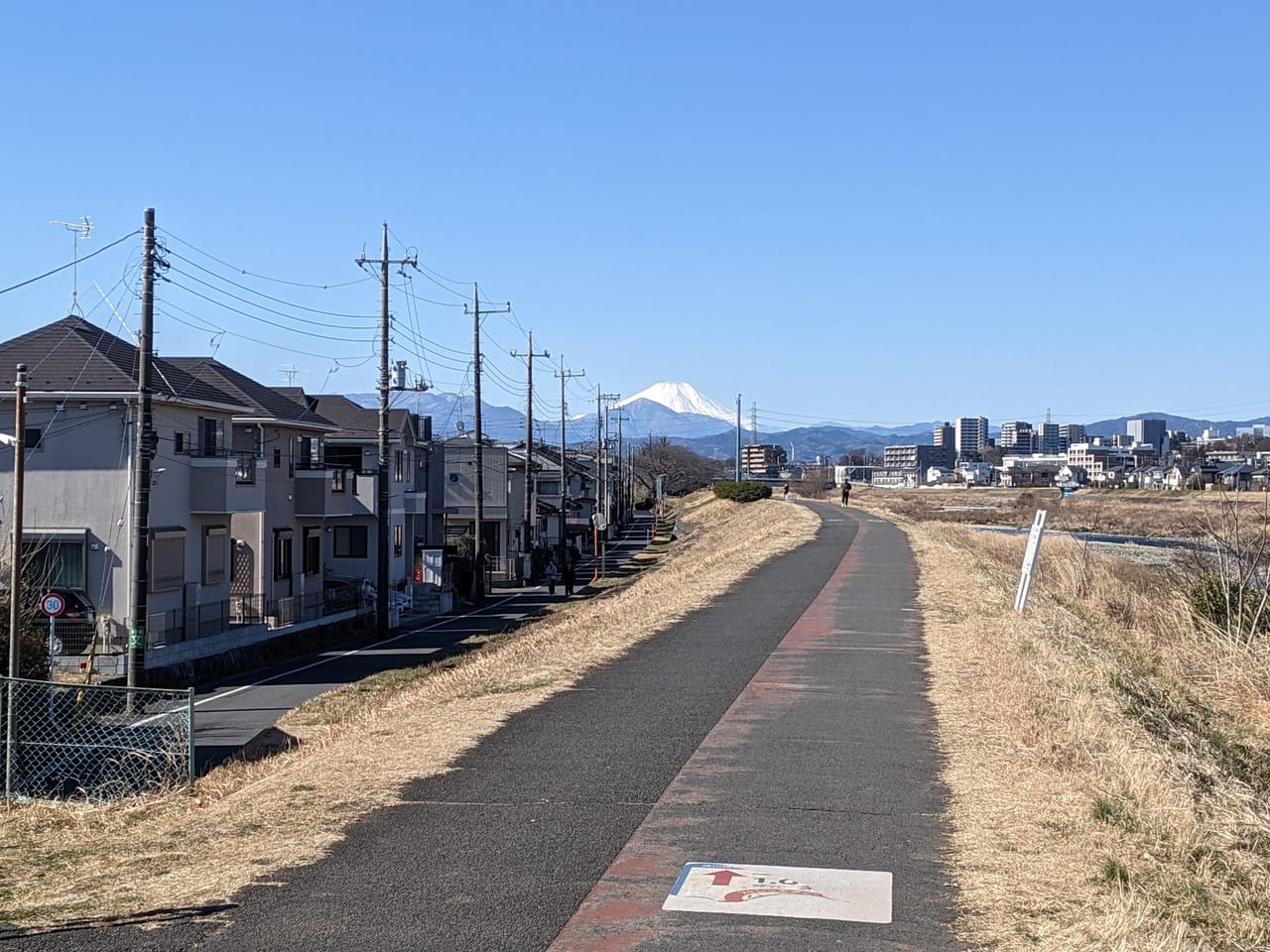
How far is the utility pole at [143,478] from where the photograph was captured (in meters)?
22.0

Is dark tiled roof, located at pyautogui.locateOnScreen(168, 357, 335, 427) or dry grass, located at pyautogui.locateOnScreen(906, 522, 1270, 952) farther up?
dark tiled roof, located at pyautogui.locateOnScreen(168, 357, 335, 427)

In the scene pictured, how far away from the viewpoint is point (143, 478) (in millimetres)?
22672

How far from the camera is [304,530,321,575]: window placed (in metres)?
39.2

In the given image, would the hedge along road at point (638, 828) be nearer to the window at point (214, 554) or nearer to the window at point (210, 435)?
the window at point (210, 435)

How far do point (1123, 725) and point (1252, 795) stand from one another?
1672 millimetres

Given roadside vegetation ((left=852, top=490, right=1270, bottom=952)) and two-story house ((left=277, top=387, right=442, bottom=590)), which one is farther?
two-story house ((left=277, top=387, right=442, bottom=590))

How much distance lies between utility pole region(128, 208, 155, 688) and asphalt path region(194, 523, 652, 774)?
59.9 inches

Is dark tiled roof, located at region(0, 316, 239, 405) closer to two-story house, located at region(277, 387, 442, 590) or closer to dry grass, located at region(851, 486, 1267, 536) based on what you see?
two-story house, located at region(277, 387, 442, 590)

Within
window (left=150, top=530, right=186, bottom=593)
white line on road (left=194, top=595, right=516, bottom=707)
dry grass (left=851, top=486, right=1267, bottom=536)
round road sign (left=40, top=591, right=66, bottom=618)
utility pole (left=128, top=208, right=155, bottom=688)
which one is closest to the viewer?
round road sign (left=40, top=591, right=66, bottom=618)

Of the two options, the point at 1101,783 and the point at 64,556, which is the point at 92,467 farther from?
the point at 1101,783

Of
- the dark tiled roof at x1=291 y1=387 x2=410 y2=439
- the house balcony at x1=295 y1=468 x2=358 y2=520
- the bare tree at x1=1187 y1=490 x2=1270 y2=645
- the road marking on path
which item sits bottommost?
the road marking on path

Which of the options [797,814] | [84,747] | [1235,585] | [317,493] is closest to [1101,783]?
[797,814]

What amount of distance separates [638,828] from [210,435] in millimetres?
25771

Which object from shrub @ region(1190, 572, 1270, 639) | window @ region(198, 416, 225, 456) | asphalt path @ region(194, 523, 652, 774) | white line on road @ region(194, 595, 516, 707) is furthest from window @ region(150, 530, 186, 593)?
shrub @ region(1190, 572, 1270, 639)
